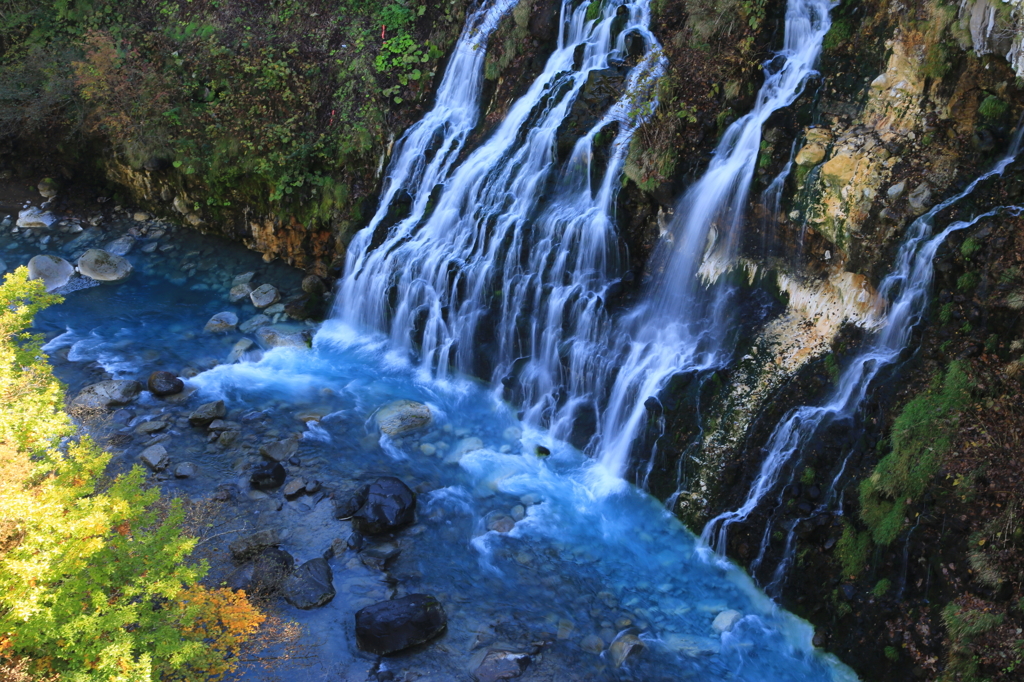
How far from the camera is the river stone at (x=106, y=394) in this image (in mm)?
12797

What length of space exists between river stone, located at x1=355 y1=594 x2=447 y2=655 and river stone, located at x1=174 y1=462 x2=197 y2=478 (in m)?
4.11

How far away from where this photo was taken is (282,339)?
15125 mm

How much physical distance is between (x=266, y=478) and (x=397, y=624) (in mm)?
3723

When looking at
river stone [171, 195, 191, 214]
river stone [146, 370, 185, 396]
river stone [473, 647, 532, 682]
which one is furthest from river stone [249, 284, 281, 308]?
river stone [473, 647, 532, 682]

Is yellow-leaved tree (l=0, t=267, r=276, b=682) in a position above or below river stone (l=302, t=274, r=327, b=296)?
below

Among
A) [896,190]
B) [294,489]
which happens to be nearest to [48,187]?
[294,489]

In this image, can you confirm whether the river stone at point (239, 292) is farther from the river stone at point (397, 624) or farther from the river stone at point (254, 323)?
the river stone at point (397, 624)

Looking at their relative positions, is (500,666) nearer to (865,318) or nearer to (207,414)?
(865,318)


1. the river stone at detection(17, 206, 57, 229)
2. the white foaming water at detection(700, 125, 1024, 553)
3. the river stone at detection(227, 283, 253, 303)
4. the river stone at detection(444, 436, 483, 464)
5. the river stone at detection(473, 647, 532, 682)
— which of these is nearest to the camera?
the river stone at detection(473, 647, 532, 682)

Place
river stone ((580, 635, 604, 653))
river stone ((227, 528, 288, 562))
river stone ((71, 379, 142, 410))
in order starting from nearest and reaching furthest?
river stone ((580, 635, 604, 653)) → river stone ((227, 528, 288, 562)) → river stone ((71, 379, 142, 410))

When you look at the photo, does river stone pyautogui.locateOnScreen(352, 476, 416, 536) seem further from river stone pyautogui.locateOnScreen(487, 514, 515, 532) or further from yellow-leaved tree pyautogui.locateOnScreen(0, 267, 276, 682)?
yellow-leaved tree pyautogui.locateOnScreen(0, 267, 276, 682)

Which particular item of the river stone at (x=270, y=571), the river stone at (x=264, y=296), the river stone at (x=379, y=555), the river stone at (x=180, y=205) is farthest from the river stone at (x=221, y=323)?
the river stone at (x=379, y=555)

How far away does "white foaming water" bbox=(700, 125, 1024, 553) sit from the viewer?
909 centimetres

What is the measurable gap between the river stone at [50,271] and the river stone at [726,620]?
51.9ft
